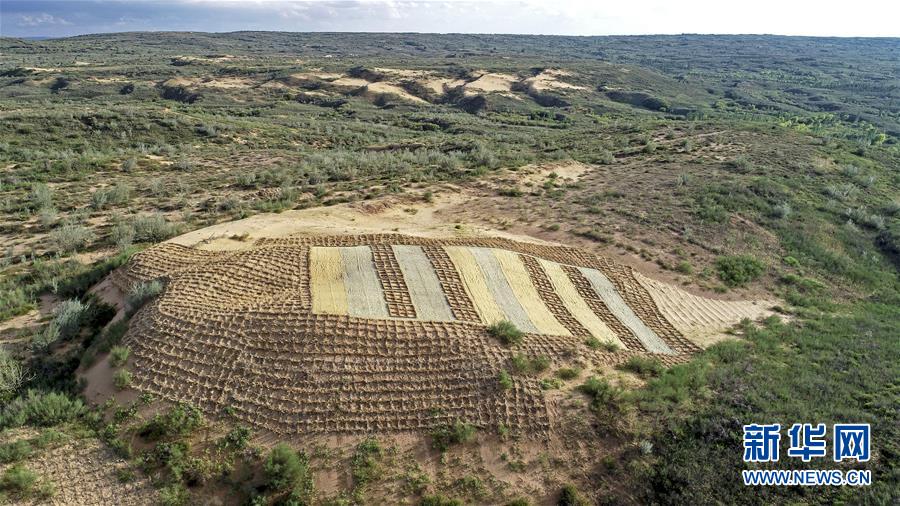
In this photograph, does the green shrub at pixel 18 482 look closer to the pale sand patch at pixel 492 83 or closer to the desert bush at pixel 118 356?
the desert bush at pixel 118 356

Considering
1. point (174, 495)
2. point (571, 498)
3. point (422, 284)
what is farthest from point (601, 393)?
point (174, 495)

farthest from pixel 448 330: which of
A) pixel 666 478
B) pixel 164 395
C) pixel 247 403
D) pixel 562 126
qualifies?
pixel 562 126

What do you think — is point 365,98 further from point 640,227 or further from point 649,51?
point 649,51

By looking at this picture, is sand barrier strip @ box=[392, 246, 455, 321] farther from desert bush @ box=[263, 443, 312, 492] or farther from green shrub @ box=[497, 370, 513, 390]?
desert bush @ box=[263, 443, 312, 492]

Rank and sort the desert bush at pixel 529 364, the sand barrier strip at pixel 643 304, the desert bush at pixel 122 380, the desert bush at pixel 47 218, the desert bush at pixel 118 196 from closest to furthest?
the desert bush at pixel 122 380
the desert bush at pixel 529 364
the sand barrier strip at pixel 643 304
the desert bush at pixel 47 218
the desert bush at pixel 118 196

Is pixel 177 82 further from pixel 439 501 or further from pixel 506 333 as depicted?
pixel 439 501

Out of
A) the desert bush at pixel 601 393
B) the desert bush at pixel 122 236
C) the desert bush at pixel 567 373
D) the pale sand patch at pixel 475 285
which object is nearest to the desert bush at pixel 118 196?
the desert bush at pixel 122 236
